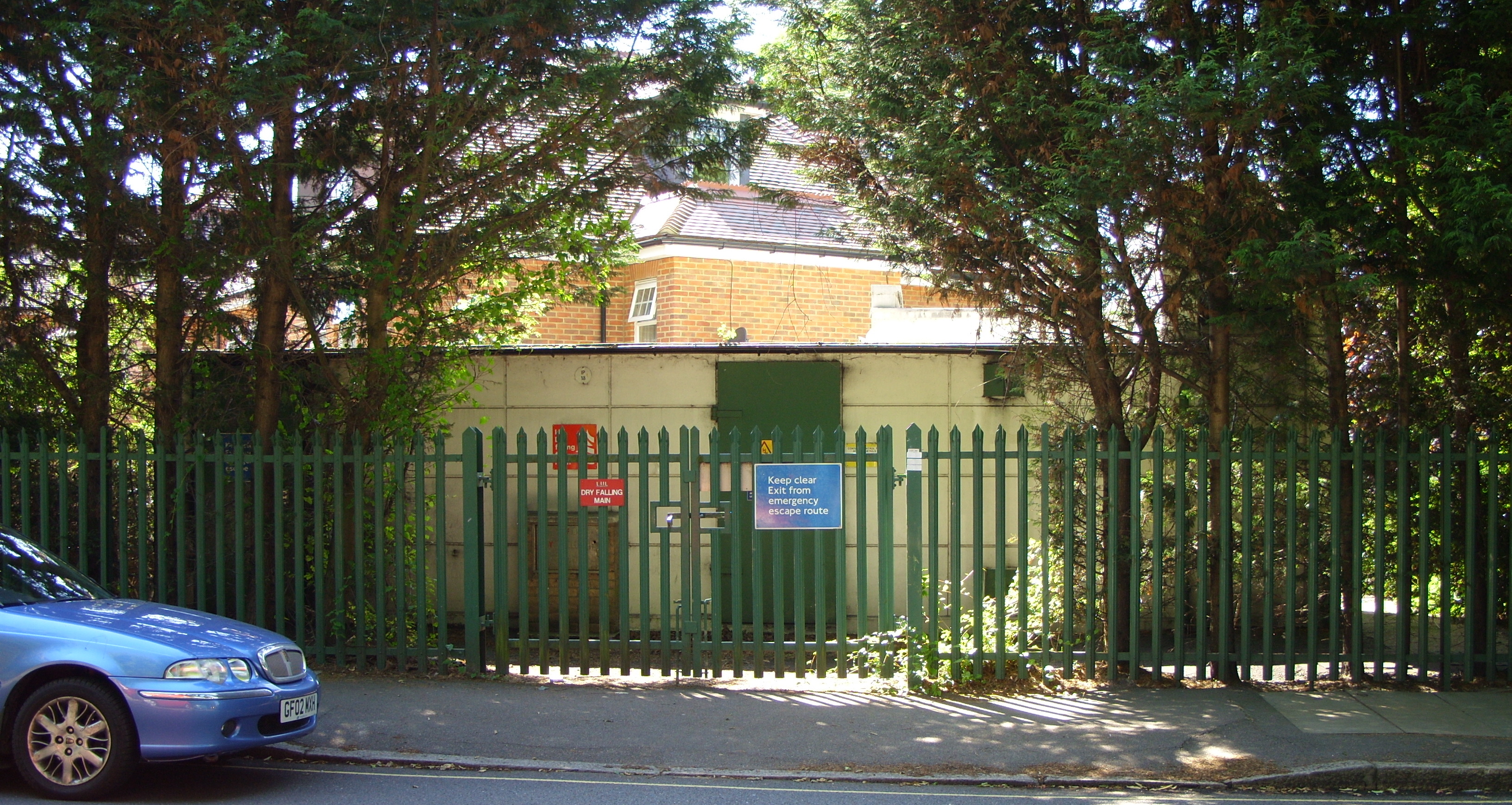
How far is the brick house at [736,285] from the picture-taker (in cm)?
1623

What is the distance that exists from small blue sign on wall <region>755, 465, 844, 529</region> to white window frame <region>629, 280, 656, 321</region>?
8612mm

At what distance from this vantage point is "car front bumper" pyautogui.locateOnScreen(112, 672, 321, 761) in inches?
Answer: 217

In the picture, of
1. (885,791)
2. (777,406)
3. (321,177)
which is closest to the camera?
Result: (885,791)

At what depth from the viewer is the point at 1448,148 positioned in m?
7.30

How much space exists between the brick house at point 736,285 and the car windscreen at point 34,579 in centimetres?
858

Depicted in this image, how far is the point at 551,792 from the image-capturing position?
19.8 ft

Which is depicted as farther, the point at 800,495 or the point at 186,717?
the point at 800,495

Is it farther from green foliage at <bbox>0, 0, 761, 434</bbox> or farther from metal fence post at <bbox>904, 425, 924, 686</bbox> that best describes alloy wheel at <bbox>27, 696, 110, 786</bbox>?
metal fence post at <bbox>904, 425, 924, 686</bbox>

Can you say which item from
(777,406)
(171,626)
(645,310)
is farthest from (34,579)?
(645,310)

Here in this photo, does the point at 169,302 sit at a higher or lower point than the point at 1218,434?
higher

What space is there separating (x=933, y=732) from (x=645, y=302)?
35.3 feet

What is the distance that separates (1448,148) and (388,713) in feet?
24.9

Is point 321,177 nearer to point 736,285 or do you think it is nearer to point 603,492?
point 603,492

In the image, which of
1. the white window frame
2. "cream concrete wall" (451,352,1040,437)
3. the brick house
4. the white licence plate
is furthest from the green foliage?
the white window frame
